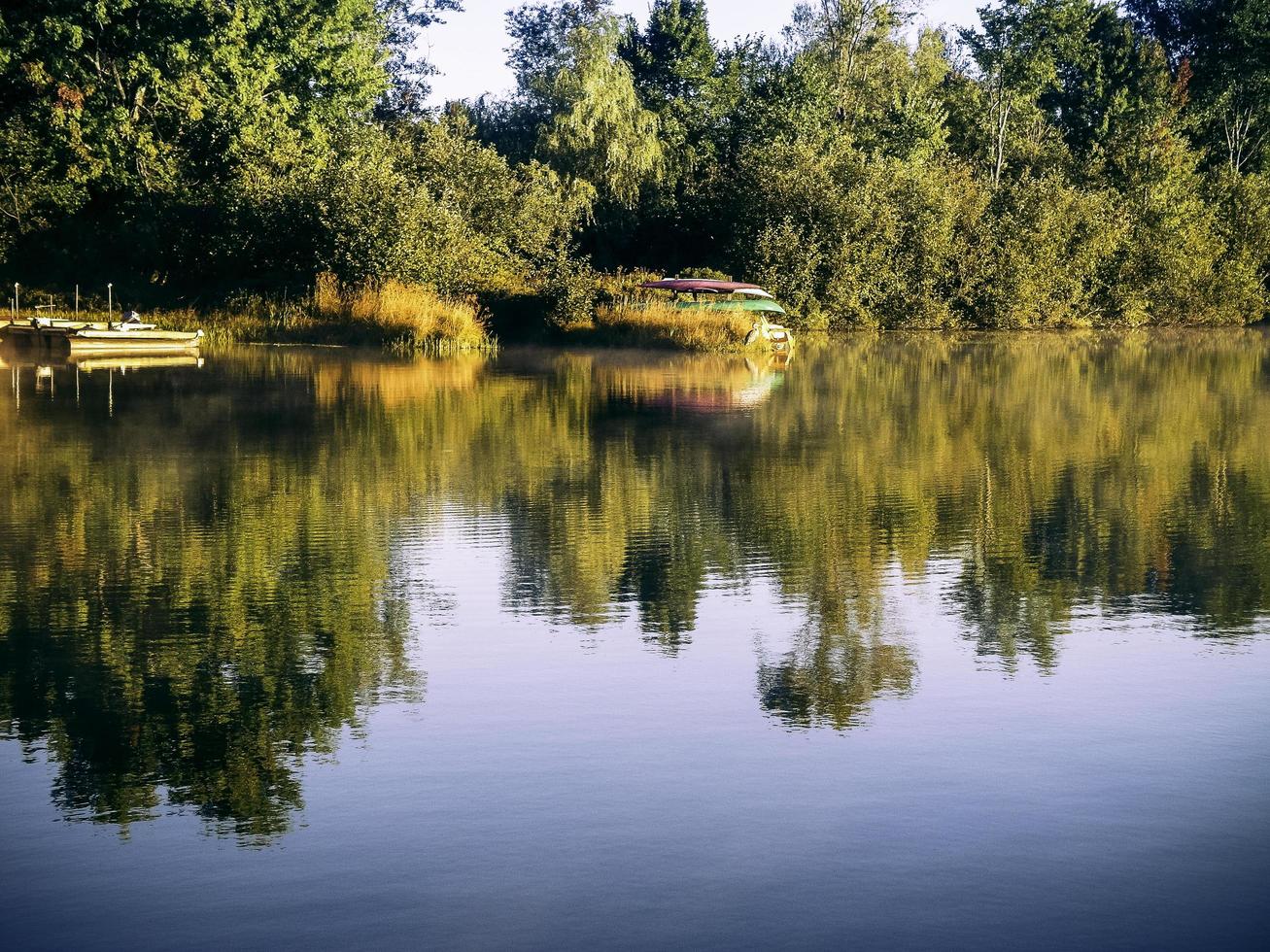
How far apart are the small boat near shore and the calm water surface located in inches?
881

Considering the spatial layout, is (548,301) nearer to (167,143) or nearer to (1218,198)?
(167,143)

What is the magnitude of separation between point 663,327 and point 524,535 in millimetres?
37875

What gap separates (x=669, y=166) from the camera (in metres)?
77.3

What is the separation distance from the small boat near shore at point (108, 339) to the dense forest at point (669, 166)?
10.0 m

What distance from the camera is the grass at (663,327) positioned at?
52.2 metres

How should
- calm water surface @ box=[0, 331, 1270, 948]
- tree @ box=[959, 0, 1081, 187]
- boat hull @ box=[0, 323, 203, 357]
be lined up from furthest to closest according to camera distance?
tree @ box=[959, 0, 1081, 187]
boat hull @ box=[0, 323, 203, 357]
calm water surface @ box=[0, 331, 1270, 948]

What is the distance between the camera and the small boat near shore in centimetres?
4375

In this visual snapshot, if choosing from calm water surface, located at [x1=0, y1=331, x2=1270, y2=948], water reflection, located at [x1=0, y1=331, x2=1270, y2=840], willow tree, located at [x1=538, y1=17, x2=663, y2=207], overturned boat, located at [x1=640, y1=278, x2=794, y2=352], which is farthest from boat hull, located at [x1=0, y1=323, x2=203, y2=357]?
willow tree, located at [x1=538, y1=17, x2=663, y2=207]

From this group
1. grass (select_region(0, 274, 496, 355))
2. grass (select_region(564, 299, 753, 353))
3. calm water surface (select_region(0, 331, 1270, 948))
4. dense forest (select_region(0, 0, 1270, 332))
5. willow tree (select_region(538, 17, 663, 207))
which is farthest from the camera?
willow tree (select_region(538, 17, 663, 207))

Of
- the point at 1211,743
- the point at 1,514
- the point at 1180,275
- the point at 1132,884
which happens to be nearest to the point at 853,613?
the point at 1211,743

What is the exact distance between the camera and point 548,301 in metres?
56.0

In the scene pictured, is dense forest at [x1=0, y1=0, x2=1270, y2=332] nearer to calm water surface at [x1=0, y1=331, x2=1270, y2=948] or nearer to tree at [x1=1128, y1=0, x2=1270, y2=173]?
tree at [x1=1128, y1=0, x2=1270, y2=173]

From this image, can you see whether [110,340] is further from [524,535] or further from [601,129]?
[601,129]

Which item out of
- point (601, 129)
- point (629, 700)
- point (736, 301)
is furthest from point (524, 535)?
point (601, 129)
